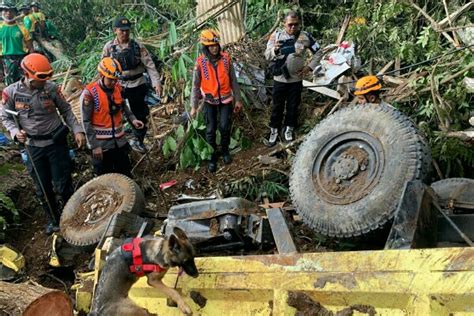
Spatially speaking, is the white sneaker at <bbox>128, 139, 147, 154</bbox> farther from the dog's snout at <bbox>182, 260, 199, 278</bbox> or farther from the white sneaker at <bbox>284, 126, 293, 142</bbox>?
the dog's snout at <bbox>182, 260, 199, 278</bbox>

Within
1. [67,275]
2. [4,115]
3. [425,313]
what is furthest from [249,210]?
[4,115]

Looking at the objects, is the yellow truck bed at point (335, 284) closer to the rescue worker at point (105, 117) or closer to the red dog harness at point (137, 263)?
the red dog harness at point (137, 263)

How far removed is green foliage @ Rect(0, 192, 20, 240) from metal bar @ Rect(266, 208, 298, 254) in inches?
138

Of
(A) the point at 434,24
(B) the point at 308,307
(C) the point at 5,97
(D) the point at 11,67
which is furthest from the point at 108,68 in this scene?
(D) the point at 11,67

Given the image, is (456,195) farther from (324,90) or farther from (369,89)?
(324,90)

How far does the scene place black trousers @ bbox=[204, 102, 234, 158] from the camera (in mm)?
6156

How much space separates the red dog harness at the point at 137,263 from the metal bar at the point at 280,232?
0.68 meters

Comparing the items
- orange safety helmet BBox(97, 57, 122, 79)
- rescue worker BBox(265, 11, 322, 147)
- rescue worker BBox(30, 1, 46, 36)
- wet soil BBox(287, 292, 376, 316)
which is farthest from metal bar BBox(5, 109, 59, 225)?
rescue worker BBox(30, 1, 46, 36)

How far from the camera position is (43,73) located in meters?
5.21

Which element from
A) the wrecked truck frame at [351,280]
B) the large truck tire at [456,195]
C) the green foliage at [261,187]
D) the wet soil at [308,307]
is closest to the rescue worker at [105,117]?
the green foliage at [261,187]

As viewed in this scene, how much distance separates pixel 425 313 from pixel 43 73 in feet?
13.7

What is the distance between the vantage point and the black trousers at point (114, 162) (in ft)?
18.9

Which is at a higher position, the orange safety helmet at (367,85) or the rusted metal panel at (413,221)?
the orange safety helmet at (367,85)

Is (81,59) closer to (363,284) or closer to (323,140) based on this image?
(323,140)
